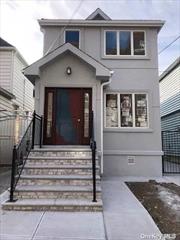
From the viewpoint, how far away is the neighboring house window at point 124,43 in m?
10.3

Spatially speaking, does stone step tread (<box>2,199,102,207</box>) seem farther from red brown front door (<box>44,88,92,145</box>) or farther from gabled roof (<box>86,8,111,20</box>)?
gabled roof (<box>86,8,111,20</box>)

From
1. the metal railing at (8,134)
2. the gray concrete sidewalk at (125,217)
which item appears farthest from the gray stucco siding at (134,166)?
the metal railing at (8,134)

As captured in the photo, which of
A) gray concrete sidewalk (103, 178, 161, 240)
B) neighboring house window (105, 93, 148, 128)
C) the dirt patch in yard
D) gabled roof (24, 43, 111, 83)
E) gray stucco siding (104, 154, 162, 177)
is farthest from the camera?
neighboring house window (105, 93, 148, 128)

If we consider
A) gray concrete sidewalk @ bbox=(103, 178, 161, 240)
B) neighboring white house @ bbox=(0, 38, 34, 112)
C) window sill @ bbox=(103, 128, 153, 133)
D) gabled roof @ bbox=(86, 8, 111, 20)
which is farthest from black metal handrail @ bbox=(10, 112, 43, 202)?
neighboring white house @ bbox=(0, 38, 34, 112)

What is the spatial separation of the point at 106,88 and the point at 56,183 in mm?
4973

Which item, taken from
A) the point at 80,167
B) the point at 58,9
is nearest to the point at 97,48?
the point at 58,9

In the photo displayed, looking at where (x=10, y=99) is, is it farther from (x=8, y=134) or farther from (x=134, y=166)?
(x=134, y=166)

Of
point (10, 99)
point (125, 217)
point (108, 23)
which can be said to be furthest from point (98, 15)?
point (125, 217)

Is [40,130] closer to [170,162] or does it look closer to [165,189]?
[165,189]

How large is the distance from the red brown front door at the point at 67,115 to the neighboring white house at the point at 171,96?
8.16m

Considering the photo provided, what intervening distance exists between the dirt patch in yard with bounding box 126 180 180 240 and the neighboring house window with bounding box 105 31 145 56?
5.40 m

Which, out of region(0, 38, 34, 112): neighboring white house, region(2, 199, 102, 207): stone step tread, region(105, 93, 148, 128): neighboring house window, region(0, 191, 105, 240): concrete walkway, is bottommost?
region(0, 191, 105, 240): concrete walkway

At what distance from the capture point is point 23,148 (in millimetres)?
7578

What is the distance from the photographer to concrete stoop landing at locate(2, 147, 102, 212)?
5.20m
